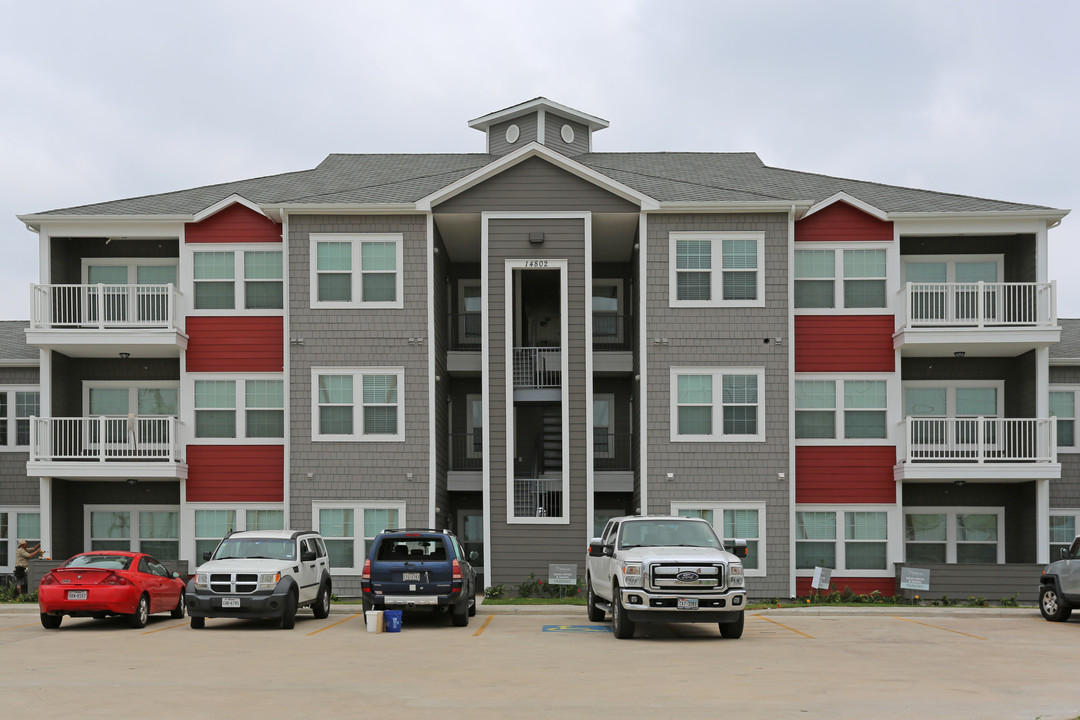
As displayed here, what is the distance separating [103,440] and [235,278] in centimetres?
509

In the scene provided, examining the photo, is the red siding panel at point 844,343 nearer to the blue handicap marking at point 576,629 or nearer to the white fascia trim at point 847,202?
the white fascia trim at point 847,202

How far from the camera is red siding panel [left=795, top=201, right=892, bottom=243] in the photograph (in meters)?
29.2

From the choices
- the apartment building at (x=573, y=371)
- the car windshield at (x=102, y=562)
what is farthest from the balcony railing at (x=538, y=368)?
the car windshield at (x=102, y=562)

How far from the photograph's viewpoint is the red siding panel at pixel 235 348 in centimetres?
2939

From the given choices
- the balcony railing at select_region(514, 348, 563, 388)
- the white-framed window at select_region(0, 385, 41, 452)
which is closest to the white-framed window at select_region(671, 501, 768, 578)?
the balcony railing at select_region(514, 348, 563, 388)

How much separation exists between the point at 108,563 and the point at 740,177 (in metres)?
19.8

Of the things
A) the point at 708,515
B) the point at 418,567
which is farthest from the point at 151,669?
the point at 708,515

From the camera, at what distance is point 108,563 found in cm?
2066

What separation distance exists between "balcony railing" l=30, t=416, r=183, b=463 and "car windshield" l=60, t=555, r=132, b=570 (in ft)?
24.7

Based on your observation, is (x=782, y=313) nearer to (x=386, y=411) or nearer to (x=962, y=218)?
(x=962, y=218)

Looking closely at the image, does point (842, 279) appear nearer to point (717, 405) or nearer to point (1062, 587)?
point (717, 405)

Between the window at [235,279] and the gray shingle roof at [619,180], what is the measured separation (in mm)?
1331

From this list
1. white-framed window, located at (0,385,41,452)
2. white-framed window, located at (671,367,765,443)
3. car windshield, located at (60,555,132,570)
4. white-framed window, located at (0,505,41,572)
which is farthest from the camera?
white-framed window, located at (0,385,41,452)

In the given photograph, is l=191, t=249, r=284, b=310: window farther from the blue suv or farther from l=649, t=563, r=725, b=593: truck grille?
l=649, t=563, r=725, b=593: truck grille
